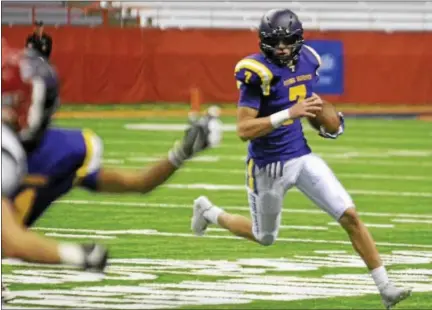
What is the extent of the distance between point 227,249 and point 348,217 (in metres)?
2.51

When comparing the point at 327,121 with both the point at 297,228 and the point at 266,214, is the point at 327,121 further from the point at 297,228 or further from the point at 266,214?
the point at 297,228

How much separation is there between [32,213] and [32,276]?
2.97 metres

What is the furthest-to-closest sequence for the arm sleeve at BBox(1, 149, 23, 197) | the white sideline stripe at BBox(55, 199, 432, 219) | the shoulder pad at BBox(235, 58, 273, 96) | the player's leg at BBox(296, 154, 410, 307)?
the white sideline stripe at BBox(55, 199, 432, 219)
the shoulder pad at BBox(235, 58, 273, 96)
the player's leg at BBox(296, 154, 410, 307)
the arm sleeve at BBox(1, 149, 23, 197)

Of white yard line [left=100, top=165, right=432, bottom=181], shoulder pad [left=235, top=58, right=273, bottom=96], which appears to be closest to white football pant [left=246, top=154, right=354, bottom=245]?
shoulder pad [left=235, top=58, right=273, bottom=96]

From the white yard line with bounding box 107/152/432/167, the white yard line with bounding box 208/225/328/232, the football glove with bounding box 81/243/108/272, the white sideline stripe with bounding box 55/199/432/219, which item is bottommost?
the white yard line with bounding box 107/152/432/167

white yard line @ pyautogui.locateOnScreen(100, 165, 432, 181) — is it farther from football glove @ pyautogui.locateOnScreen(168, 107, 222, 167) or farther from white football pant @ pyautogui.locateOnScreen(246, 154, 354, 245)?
football glove @ pyautogui.locateOnScreen(168, 107, 222, 167)

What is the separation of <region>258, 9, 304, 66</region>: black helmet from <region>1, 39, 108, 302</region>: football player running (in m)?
2.90

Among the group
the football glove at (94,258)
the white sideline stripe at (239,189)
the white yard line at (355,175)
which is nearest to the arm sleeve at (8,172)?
the football glove at (94,258)

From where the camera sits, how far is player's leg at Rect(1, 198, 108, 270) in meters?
5.17

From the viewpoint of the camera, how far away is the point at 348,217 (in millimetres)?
8188

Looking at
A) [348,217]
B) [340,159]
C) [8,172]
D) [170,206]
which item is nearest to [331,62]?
[340,159]

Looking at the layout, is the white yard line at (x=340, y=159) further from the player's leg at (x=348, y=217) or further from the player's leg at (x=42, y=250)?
the player's leg at (x=42, y=250)

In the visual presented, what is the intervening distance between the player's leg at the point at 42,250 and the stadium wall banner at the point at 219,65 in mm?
25779

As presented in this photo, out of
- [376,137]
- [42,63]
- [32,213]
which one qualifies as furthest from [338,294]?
[376,137]
